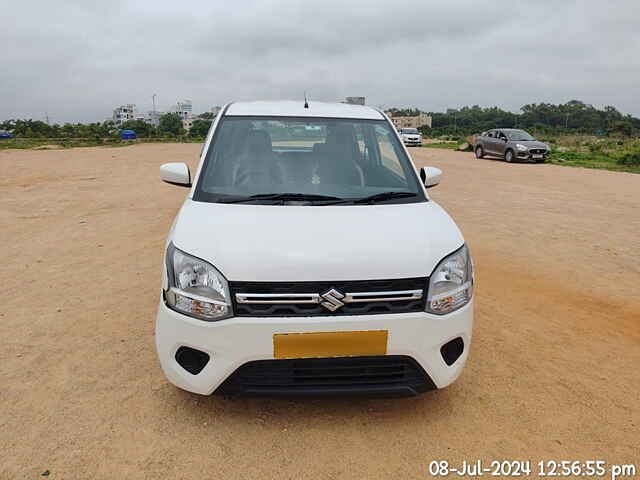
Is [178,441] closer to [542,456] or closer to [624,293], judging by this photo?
[542,456]

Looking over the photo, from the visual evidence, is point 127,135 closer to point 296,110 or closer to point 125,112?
point 296,110

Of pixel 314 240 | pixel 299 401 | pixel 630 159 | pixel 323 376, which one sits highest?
pixel 630 159

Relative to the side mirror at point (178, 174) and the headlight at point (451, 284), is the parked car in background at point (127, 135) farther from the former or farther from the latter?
the headlight at point (451, 284)

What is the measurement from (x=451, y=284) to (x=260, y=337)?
40.6 inches

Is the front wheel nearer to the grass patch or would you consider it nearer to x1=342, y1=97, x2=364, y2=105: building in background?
the grass patch

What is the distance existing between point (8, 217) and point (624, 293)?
28.9ft

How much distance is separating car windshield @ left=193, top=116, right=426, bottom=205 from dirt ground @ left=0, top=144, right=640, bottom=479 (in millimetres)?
1249

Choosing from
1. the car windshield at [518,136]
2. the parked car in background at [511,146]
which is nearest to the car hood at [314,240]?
the parked car in background at [511,146]

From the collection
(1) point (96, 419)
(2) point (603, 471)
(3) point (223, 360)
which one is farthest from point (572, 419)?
(1) point (96, 419)

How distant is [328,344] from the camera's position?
235 centimetres

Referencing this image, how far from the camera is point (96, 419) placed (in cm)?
267

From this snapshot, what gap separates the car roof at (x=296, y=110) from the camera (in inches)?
148

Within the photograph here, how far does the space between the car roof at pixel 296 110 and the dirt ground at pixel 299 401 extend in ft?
6.00

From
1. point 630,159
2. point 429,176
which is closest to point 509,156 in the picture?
point 630,159
